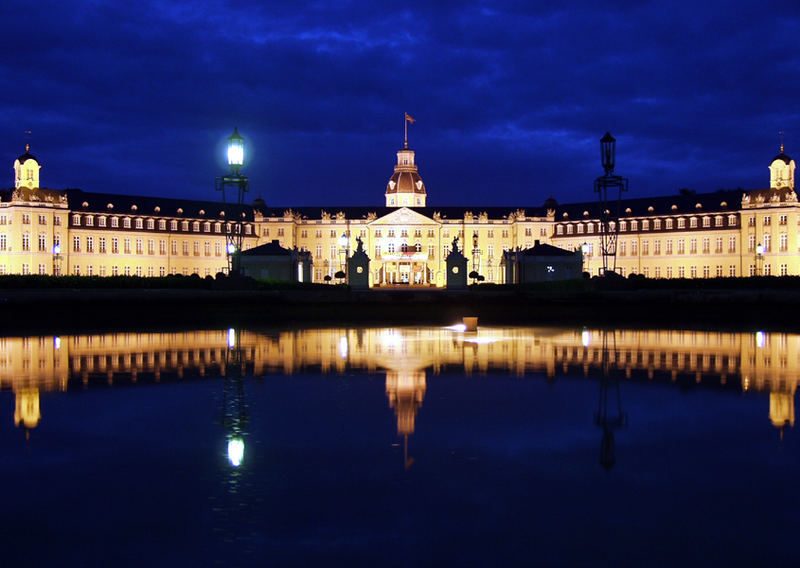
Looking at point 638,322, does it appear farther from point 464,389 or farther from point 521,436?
point 521,436

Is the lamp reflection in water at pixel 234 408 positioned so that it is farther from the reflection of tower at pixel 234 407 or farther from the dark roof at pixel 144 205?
the dark roof at pixel 144 205

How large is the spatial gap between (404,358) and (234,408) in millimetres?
9292

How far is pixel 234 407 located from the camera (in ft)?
52.9

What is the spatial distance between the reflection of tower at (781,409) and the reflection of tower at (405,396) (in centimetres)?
674

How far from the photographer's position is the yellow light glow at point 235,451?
11.8 metres

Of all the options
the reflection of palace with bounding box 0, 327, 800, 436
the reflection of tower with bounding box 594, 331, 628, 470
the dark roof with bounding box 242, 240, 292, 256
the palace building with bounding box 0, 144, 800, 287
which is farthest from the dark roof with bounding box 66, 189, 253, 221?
the reflection of tower with bounding box 594, 331, 628, 470

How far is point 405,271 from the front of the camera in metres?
140

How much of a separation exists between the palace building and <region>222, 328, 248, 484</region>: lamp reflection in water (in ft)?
278

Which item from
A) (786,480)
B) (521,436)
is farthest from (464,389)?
(786,480)

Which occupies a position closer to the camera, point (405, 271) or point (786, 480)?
point (786, 480)

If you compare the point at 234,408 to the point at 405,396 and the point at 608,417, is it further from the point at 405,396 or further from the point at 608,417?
the point at 608,417

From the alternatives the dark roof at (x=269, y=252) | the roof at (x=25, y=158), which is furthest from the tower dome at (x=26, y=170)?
the dark roof at (x=269, y=252)

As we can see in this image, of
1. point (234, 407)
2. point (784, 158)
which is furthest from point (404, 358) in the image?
point (784, 158)

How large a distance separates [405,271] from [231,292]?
92.3 meters
